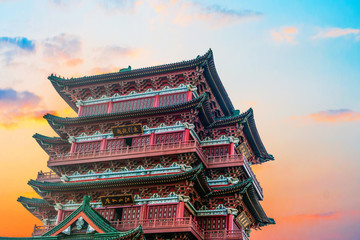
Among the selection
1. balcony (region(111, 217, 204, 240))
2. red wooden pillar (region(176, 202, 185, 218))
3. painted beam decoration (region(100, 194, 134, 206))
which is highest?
painted beam decoration (region(100, 194, 134, 206))

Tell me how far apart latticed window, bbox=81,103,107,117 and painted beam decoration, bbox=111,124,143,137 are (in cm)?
383

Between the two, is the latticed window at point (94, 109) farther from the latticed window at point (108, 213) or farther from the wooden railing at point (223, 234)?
the wooden railing at point (223, 234)

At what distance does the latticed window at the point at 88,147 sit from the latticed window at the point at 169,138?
6589 millimetres

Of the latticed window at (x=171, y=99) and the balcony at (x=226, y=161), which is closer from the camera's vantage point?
the balcony at (x=226, y=161)

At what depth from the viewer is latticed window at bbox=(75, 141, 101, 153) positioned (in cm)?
4609

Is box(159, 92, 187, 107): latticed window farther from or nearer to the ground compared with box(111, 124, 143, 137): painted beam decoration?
farther from the ground

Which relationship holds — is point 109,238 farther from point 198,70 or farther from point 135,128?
point 198,70

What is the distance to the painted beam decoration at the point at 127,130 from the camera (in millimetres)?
44562

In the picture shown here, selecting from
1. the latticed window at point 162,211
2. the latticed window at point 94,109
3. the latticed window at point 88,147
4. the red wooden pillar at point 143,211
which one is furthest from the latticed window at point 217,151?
the latticed window at point 94,109

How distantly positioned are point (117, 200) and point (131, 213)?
1.81 metres

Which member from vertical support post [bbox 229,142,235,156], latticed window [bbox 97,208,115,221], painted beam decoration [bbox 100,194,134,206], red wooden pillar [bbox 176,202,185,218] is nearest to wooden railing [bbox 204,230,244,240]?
red wooden pillar [bbox 176,202,185,218]

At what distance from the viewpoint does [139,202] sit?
4038 cm

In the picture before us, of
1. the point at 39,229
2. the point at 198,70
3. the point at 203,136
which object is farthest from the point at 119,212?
the point at 198,70

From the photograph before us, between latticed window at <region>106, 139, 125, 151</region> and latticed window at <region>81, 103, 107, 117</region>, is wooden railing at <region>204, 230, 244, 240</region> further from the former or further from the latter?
latticed window at <region>81, 103, 107, 117</region>
